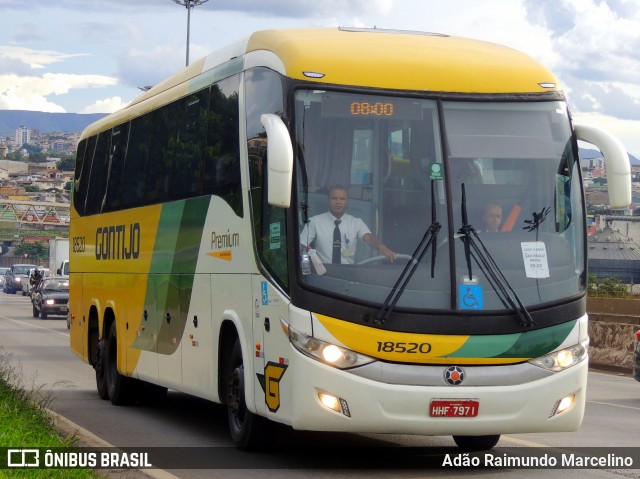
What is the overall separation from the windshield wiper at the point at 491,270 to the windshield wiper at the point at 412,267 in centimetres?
22

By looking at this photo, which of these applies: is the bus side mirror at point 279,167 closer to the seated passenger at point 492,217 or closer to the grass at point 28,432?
the seated passenger at point 492,217

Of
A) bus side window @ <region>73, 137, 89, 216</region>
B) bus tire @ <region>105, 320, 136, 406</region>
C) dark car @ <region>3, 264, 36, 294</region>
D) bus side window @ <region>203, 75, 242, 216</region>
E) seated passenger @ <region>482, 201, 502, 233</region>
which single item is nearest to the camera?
seated passenger @ <region>482, 201, 502, 233</region>

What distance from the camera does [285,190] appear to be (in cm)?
1001

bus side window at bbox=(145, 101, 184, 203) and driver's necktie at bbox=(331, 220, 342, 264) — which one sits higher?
bus side window at bbox=(145, 101, 184, 203)

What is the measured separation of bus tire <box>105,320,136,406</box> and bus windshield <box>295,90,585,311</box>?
7.15 meters

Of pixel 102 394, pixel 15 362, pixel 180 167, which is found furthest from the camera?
pixel 15 362

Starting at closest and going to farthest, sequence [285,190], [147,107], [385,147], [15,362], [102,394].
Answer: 1. [285,190]
2. [385,147]
3. [147,107]
4. [102,394]
5. [15,362]

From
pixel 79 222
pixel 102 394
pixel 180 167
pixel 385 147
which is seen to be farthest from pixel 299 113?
pixel 79 222

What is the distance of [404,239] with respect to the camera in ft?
34.2

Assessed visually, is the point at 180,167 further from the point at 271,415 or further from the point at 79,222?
the point at 79,222

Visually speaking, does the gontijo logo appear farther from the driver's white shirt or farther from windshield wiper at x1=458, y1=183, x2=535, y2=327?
windshield wiper at x1=458, y1=183, x2=535, y2=327

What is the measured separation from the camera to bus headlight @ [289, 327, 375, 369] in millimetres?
10094

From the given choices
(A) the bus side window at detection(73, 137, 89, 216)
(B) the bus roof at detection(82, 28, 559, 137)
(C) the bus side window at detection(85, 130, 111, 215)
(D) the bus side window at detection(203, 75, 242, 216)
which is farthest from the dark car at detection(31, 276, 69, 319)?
(B) the bus roof at detection(82, 28, 559, 137)

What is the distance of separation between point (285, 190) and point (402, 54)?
1.82m
